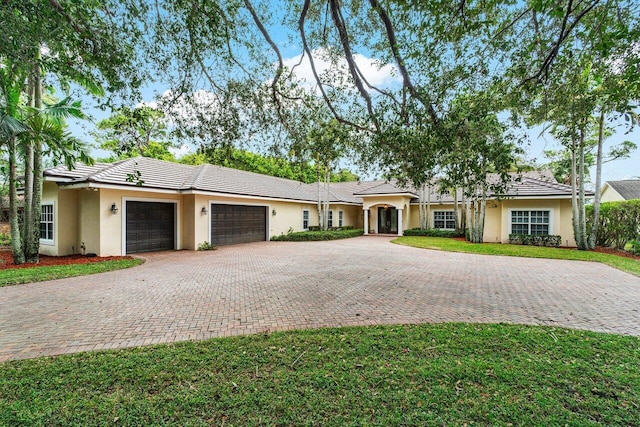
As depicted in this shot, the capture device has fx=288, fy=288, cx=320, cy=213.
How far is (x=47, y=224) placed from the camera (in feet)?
39.5

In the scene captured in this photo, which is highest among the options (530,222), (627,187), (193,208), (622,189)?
(627,187)

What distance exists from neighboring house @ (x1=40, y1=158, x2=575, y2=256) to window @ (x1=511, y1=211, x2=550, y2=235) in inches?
1.9

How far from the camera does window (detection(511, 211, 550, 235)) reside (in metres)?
16.9

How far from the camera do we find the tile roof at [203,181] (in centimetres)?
1137

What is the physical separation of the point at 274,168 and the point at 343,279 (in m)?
27.9

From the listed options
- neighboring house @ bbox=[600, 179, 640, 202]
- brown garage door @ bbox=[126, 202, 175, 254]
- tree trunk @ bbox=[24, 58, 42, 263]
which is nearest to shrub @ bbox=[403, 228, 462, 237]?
brown garage door @ bbox=[126, 202, 175, 254]

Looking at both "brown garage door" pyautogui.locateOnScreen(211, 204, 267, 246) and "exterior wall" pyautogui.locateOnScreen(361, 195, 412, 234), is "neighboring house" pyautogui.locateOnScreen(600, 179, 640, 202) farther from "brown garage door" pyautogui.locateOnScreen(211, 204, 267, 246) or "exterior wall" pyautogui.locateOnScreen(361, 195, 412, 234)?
"brown garage door" pyautogui.locateOnScreen(211, 204, 267, 246)

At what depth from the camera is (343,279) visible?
26.2ft

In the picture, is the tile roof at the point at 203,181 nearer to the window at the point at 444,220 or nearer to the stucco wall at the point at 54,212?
the stucco wall at the point at 54,212

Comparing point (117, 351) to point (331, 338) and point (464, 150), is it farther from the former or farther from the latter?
point (464, 150)

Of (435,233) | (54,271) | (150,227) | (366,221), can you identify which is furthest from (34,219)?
(435,233)

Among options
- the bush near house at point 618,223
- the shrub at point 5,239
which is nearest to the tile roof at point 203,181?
the bush near house at point 618,223

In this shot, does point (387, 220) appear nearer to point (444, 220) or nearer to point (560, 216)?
point (444, 220)

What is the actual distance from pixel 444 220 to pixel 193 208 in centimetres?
1871
